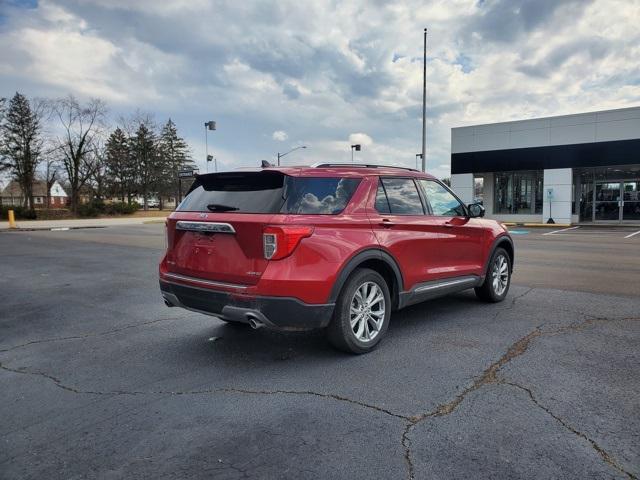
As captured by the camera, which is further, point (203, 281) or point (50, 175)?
point (50, 175)

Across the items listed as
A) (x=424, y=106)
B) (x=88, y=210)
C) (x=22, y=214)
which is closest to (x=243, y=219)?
(x=424, y=106)

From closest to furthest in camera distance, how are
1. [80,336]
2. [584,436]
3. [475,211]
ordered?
1. [584,436]
2. [80,336]
3. [475,211]

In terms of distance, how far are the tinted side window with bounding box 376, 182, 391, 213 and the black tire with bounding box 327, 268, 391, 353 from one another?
0.65 metres

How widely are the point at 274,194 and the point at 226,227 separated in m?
0.50

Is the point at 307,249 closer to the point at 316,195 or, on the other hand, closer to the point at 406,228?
the point at 316,195

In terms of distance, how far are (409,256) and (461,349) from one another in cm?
104

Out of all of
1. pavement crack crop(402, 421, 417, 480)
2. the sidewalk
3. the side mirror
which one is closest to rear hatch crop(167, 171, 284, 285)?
pavement crack crop(402, 421, 417, 480)

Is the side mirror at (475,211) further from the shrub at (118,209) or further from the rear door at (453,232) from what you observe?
the shrub at (118,209)

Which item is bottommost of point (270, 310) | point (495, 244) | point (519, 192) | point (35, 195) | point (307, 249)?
point (270, 310)

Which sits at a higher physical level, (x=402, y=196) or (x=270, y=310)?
(x=402, y=196)

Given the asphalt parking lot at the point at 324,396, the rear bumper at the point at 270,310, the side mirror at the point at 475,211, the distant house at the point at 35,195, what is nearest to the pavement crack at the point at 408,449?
the asphalt parking lot at the point at 324,396

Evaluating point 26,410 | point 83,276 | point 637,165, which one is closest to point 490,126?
point 637,165

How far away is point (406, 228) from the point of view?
4820 mm

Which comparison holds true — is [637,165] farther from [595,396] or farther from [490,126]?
[595,396]
